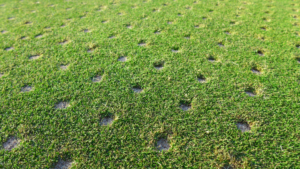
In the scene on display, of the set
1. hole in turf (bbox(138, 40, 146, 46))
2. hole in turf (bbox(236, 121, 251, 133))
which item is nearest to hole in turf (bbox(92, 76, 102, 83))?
hole in turf (bbox(138, 40, 146, 46))

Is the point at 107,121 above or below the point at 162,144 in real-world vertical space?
above

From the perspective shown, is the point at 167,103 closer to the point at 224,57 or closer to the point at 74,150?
the point at 74,150

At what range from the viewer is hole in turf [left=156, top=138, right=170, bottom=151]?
5.59 ft

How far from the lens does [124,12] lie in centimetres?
423

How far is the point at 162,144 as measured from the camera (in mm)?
1735

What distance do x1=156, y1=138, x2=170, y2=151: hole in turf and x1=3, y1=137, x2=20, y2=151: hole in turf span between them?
1230 millimetres

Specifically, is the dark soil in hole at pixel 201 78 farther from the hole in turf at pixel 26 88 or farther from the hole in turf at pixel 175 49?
the hole in turf at pixel 26 88

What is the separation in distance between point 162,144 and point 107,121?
1.90ft

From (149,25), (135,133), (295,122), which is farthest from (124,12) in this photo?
(295,122)

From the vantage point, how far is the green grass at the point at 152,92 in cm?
165

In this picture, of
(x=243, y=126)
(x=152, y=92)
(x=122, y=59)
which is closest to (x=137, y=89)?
(x=152, y=92)

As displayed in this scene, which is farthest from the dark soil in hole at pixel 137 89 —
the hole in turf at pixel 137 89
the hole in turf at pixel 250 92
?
the hole in turf at pixel 250 92

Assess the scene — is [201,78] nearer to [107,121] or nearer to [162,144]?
[162,144]

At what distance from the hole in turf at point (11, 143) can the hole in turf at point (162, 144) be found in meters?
1.23
